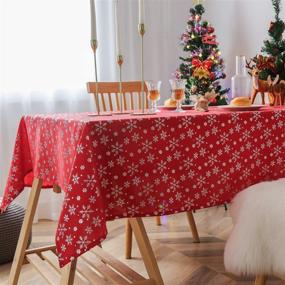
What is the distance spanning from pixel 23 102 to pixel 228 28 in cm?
186

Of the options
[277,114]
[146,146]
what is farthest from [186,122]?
→ [277,114]

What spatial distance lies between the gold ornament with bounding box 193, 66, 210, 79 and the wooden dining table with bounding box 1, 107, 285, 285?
1.98m

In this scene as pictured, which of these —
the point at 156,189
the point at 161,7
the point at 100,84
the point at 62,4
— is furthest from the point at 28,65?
the point at 156,189

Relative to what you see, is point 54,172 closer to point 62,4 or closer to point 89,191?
point 89,191

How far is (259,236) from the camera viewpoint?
1.26 m

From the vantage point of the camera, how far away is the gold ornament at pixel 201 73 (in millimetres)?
3438

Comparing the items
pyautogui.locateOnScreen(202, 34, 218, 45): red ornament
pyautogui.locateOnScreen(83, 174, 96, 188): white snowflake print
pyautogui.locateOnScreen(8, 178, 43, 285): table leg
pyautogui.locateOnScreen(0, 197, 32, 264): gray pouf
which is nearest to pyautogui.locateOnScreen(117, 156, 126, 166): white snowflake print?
pyautogui.locateOnScreen(83, 174, 96, 188): white snowflake print

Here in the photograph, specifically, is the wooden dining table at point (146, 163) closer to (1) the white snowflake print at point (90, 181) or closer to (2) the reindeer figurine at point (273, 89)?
(1) the white snowflake print at point (90, 181)

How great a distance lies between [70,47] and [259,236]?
231 centimetres

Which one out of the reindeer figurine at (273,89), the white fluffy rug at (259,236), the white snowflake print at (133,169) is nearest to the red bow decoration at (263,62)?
the reindeer figurine at (273,89)

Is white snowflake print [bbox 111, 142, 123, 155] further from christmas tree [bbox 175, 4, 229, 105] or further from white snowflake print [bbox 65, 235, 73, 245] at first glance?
christmas tree [bbox 175, 4, 229, 105]

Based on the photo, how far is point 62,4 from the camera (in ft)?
10.2

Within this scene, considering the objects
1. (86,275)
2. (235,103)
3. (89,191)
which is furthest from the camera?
(86,275)

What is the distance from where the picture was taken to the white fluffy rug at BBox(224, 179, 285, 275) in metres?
1.22
